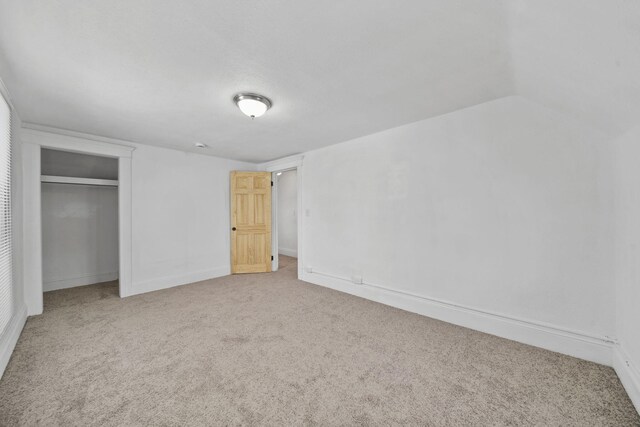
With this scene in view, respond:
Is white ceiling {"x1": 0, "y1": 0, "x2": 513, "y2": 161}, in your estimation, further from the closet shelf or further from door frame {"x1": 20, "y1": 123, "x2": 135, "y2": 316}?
the closet shelf

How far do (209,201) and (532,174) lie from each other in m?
4.83

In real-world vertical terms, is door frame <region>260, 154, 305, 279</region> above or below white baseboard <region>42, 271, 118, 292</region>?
above

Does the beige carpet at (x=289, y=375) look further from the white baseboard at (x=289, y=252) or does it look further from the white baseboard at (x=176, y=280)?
the white baseboard at (x=289, y=252)

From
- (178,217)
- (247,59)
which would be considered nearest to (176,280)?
(178,217)

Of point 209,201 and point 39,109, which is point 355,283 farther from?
point 39,109

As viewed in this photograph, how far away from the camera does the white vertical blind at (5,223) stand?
2.08 metres

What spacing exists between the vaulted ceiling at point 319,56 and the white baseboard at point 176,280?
251 centimetres

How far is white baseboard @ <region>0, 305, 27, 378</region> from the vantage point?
76.0 inches

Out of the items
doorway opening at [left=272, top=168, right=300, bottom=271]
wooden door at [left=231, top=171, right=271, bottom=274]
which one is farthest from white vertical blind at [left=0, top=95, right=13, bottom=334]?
doorway opening at [left=272, top=168, right=300, bottom=271]

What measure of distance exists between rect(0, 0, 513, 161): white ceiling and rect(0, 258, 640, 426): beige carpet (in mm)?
2341

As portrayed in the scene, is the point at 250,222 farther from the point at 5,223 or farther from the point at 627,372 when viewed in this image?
the point at 627,372

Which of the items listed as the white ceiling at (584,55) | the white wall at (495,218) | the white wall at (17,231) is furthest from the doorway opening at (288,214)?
the white ceiling at (584,55)

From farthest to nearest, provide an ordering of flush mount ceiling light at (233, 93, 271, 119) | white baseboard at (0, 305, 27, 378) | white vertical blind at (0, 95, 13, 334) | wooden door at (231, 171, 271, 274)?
wooden door at (231, 171, 271, 274) < flush mount ceiling light at (233, 93, 271, 119) < white vertical blind at (0, 95, 13, 334) < white baseboard at (0, 305, 27, 378)

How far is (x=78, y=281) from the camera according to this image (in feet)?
13.9
